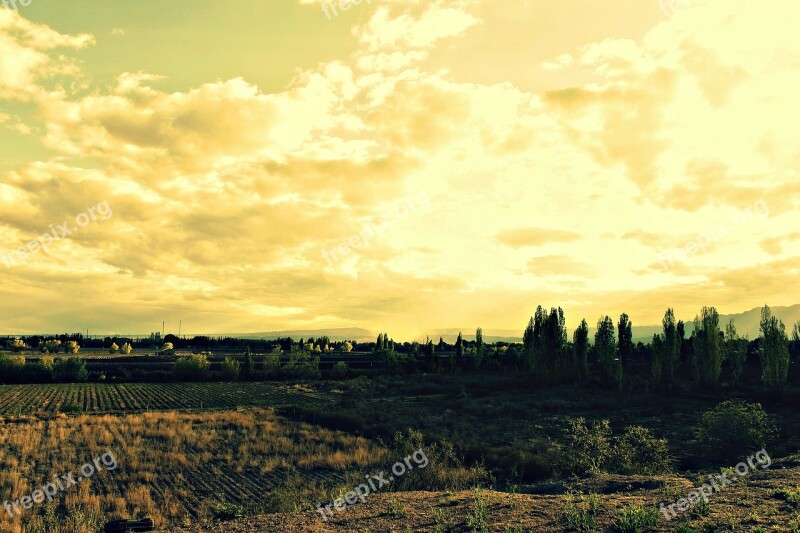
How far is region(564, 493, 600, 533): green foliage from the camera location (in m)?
11.9

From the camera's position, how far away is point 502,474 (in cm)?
2430

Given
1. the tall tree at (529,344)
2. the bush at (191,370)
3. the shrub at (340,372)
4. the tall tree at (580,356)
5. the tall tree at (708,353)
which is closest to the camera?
the tall tree at (708,353)

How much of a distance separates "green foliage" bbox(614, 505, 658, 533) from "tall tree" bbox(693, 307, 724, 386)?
69.5 metres

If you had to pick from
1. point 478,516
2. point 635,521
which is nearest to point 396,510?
point 478,516

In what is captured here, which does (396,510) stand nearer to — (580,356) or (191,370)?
(580,356)

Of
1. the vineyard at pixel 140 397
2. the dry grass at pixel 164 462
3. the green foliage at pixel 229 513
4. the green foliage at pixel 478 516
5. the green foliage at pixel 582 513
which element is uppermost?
the green foliage at pixel 582 513

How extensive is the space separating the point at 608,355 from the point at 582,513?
7204 cm

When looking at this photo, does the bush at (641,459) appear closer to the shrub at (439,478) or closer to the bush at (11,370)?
the shrub at (439,478)

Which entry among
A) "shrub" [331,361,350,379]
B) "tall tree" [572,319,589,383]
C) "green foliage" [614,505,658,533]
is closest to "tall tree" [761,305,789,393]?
"tall tree" [572,319,589,383]

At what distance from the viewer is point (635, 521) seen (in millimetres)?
11453

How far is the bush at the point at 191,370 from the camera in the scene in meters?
98.5

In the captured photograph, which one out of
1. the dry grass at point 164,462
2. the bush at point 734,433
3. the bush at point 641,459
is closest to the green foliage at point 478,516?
the dry grass at point 164,462

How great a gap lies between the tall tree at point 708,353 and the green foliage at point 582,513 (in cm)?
6759

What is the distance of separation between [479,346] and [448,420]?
7842cm
